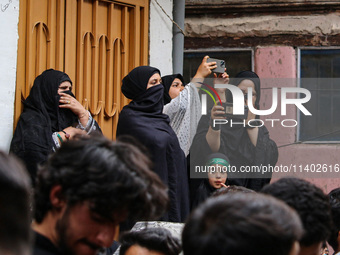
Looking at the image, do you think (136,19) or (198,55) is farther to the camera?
(198,55)

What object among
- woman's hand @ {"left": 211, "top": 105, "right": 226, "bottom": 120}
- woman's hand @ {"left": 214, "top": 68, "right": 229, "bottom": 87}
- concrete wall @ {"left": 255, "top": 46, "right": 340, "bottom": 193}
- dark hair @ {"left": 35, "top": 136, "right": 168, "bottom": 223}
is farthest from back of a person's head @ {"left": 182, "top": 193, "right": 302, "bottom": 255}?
concrete wall @ {"left": 255, "top": 46, "right": 340, "bottom": 193}

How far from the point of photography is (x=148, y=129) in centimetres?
440

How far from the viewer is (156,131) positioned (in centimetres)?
441

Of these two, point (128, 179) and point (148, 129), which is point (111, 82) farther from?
point (128, 179)

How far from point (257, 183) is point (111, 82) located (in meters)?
1.37

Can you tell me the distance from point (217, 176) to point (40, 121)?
1360 mm

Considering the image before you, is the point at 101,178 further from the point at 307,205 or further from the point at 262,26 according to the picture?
the point at 262,26

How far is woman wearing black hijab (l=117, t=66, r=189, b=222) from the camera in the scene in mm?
4371

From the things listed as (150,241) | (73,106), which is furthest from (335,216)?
(73,106)

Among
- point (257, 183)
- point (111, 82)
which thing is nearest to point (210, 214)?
point (257, 183)

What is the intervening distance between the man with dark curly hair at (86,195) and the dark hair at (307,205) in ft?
2.04

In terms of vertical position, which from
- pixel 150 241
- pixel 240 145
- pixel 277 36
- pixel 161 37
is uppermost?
pixel 277 36

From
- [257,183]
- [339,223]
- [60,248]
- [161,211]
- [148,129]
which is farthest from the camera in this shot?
[257,183]

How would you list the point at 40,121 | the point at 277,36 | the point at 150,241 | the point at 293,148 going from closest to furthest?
the point at 150,241, the point at 40,121, the point at 293,148, the point at 277,36
